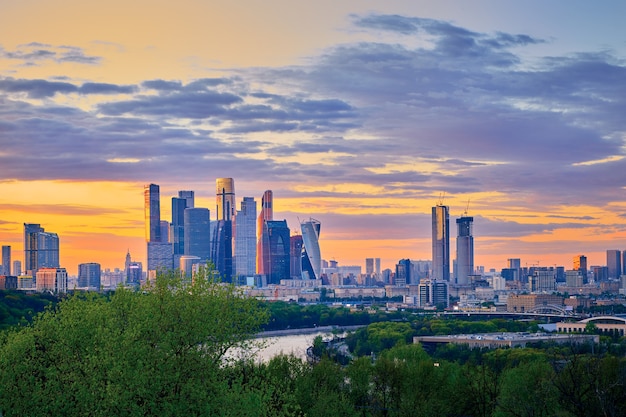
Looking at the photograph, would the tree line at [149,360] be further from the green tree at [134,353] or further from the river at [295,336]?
the river at [295,336]

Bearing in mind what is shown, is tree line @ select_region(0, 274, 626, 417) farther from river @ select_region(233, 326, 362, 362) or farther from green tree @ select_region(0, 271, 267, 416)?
river @ select_region(233, 326, 362, 362)

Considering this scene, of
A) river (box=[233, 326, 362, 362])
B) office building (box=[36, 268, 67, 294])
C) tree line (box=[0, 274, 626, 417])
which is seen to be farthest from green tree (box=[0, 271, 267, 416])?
office building (box=[36, 268, 67, 294])

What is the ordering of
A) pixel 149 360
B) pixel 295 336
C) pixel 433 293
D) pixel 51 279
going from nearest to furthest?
pixel 149 360 < pixel 295 336 < pixel 51 279 < pixel 433 293

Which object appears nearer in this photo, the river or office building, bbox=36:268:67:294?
the river

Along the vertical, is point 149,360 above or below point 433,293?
above

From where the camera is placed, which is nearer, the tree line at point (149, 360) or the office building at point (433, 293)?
the tree line at point (149, 360)

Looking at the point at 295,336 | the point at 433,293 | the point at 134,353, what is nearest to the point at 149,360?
the point at 134,353

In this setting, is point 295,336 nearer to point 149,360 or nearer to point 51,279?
point 51,279

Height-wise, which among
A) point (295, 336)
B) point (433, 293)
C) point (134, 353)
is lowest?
point (295, 336)

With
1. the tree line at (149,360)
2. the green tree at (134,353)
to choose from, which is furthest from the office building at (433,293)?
the green tree at (134,353)

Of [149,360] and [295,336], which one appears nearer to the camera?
[149,360]

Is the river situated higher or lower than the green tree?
lower

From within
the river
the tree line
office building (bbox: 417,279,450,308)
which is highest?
the tree line

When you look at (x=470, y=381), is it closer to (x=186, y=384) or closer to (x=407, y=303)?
(x=186, y=384)
